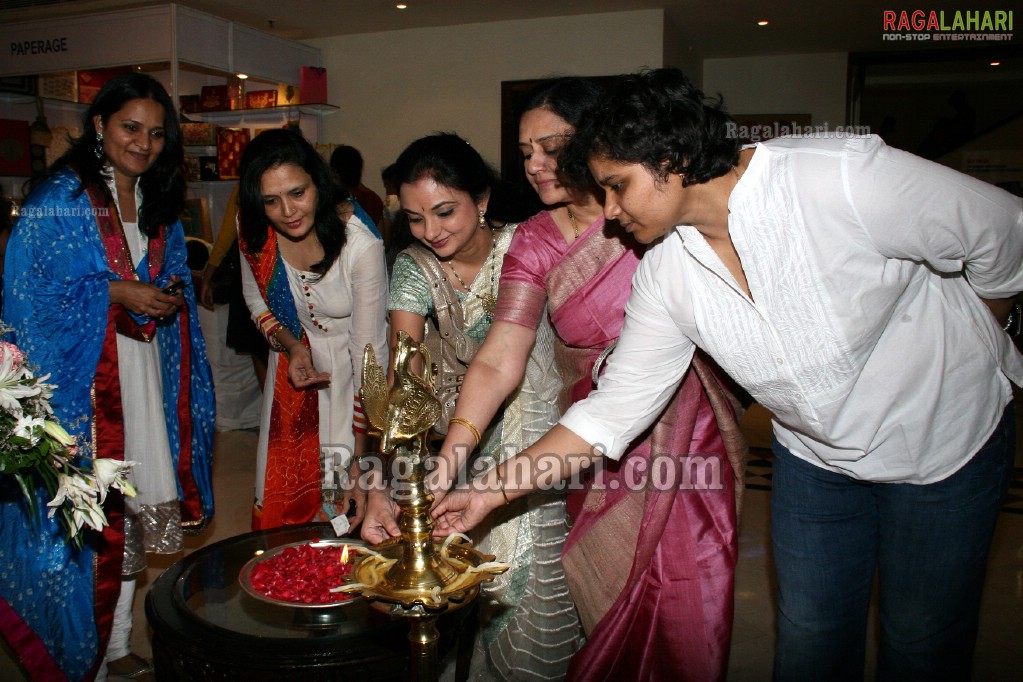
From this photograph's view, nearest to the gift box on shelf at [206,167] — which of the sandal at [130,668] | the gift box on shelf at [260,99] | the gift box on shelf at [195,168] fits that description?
the gift box on shelf at [195,168]

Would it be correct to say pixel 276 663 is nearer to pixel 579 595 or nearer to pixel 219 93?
pixel 579 595

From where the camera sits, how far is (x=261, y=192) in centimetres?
220

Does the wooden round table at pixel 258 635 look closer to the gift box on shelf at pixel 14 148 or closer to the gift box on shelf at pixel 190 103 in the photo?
the gift box on shelf at pixel 14 148

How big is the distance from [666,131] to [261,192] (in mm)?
1379

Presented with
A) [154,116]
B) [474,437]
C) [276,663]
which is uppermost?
[154,116]

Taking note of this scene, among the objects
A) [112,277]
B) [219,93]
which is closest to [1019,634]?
[112,277]

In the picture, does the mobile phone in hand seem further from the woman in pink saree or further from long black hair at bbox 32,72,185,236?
the woman in pink saree

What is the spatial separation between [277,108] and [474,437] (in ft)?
16.6

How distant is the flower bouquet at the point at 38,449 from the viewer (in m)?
1.18

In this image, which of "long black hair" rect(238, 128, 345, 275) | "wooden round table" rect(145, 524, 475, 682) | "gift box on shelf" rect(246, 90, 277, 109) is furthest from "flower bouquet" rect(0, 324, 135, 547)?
"gift box on shelf" rect(246, 90, 277, 109)

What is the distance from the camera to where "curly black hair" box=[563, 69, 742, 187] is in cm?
117

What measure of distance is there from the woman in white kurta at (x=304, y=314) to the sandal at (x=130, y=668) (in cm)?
47

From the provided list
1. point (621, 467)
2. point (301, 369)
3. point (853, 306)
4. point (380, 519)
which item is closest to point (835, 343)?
point (853, 306)

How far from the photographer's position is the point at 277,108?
5910 mm
